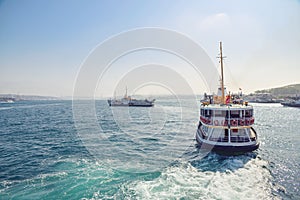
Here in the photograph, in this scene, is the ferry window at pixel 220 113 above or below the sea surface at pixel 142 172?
above

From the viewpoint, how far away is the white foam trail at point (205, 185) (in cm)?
1039

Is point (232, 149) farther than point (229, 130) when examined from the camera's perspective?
No

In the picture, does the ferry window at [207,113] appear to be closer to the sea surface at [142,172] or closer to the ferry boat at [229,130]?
the ferry boat at [229,130]

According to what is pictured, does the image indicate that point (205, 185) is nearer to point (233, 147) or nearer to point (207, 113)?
point (233, 147)

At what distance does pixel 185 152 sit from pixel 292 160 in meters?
10.3

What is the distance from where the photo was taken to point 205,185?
11625 millimetres

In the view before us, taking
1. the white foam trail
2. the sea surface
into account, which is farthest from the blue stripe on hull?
the white foam trail

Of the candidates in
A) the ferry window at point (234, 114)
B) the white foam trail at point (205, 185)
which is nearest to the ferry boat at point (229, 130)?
the ferry window at point (234, 114)

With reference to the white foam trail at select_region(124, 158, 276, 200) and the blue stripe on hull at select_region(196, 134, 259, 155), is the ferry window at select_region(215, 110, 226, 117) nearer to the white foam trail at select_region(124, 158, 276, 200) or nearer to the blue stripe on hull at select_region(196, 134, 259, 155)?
the blue stripe on hull at select_region(196, 134, 259, 155)

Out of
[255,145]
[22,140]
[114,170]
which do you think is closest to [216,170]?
[255,145]

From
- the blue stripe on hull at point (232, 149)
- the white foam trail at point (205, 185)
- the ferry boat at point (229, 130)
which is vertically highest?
the ferry boat at point (229, 130)

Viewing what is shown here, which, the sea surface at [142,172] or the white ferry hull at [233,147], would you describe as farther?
the white ferry hull at [233,147]

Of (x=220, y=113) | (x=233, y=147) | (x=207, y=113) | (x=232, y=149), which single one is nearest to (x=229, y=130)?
(x=233, y=147)

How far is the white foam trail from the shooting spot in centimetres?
1039
